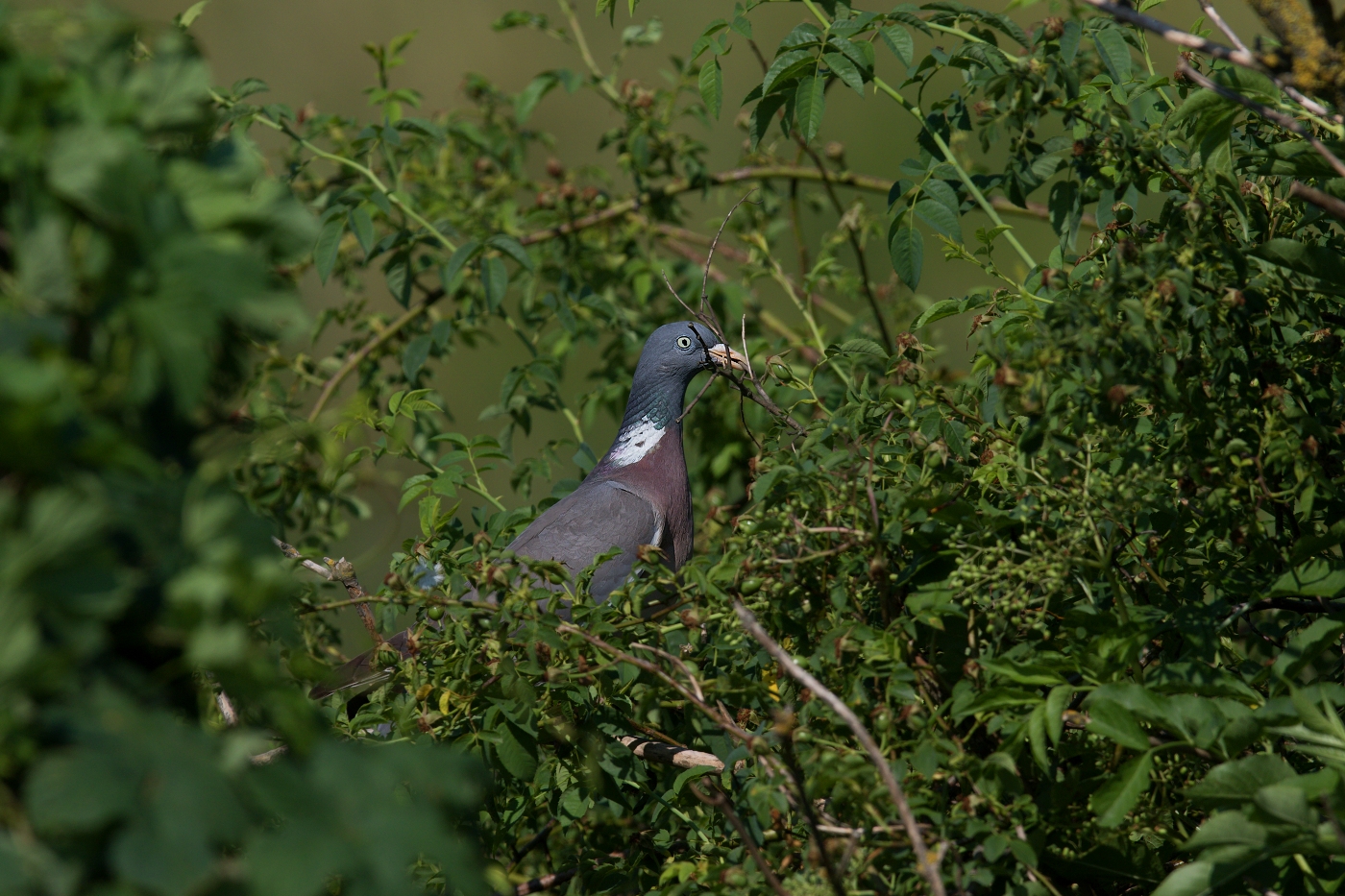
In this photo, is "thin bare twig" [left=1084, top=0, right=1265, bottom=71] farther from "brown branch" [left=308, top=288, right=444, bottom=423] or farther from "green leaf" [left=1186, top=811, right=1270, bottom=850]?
"brown branch" [left=308, top=288, right=444, bottom=423]

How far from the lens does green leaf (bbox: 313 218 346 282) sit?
9.27 ft

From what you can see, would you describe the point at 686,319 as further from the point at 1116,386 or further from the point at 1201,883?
the point at 1201,883

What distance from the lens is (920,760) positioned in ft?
4.72

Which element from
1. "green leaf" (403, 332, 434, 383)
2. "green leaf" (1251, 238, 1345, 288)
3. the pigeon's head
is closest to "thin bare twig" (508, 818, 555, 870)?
"green leaf" (403, 332, 434, 383)

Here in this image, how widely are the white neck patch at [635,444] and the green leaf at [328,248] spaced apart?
5.00 ft

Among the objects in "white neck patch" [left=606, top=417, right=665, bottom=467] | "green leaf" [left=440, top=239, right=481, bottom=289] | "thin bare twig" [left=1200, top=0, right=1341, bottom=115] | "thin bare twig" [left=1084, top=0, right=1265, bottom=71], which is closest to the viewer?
"thin bare twig" [left=1084, top=0, right=1265, bottom=71]

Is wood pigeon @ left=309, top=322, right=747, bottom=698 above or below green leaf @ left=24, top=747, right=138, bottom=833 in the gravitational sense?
below

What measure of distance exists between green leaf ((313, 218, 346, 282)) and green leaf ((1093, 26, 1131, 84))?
1897 mm

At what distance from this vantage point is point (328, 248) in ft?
9.39

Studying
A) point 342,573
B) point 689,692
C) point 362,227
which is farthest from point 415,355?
point 689,692

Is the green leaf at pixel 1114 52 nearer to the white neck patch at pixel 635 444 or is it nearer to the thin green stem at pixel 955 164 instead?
the thin green stem at pixel 955 164

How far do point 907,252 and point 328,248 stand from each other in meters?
1.54

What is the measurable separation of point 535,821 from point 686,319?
2323 millimetres

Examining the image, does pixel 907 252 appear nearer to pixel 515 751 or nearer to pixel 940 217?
pixel 940 217
